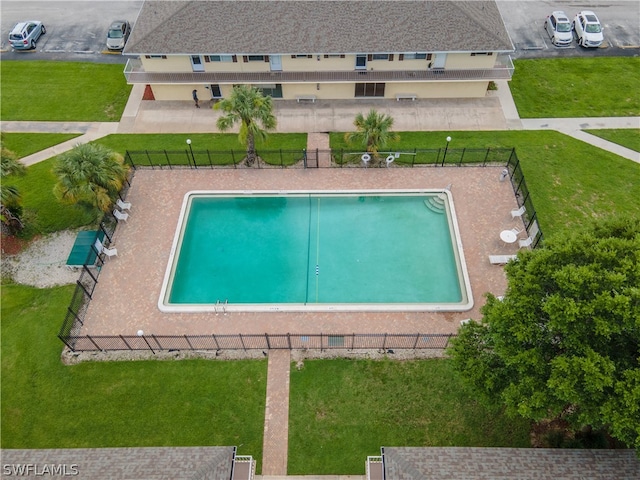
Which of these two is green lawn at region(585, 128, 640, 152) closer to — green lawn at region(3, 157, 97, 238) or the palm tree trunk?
the palm tree trunk

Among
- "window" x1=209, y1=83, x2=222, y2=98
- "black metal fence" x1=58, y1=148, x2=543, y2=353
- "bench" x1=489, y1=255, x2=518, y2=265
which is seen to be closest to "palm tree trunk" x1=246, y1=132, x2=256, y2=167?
"window" x1=209, y1=83, x2=222, y2=98

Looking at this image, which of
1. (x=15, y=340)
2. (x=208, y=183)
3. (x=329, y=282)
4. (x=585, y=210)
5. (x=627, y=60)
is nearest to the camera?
(x=15, y=340)

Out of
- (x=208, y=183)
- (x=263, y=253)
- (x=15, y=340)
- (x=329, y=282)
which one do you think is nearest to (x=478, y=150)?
(x=329, y=282)

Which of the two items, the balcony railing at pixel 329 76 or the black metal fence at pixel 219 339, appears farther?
the balcony railing at pixel 329 76

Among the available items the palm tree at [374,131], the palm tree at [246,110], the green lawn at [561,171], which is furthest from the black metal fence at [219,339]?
the palm tree at [246,110]

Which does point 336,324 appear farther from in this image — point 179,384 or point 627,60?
point 627,60

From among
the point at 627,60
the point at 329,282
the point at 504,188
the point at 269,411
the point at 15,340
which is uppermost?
the point at 627,60

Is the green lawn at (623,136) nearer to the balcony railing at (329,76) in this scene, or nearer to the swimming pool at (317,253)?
the balcony railing at (329,76)

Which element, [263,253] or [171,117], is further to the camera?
[171,117]

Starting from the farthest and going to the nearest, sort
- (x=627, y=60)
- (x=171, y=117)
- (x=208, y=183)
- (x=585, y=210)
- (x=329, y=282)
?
(x=627, y=60) < (x=171, y=117) < (x=208, y=183) < (x=585, y=210) < (x=329, y=282)
